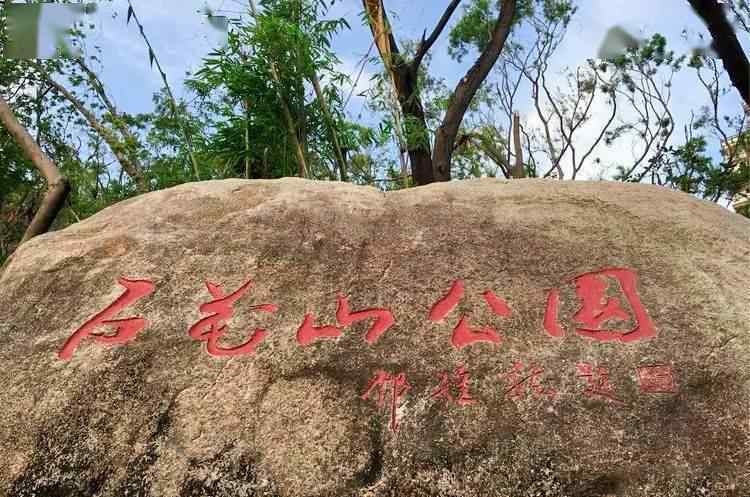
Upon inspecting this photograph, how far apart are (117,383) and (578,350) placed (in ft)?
5.38

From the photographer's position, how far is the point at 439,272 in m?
2.53

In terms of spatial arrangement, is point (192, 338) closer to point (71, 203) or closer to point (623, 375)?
point (623, 375)

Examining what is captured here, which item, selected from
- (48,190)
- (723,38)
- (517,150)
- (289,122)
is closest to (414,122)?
(289,122)
